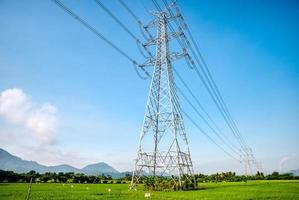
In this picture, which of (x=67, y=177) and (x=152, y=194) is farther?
(x=67, y=177)

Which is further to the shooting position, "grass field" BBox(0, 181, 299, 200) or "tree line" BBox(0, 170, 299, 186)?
"tree line" BBox(0, 170, 299, 186)

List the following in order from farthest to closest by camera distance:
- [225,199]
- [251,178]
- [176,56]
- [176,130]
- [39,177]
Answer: [251,178] → [39,177] → [176,56] → [176,130] → [225,199]

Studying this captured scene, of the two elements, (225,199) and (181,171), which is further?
(181,171)

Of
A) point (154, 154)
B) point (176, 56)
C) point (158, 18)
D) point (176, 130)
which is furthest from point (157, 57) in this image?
point (154, 154)

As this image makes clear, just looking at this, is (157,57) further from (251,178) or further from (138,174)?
(251,178)

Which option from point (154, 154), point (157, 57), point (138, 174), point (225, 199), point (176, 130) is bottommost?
point (225, 199)

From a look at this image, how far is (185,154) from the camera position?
36.2 metres

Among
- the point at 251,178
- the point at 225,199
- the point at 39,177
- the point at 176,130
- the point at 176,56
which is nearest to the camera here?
the point at 225,199

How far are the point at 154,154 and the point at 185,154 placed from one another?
4207mm

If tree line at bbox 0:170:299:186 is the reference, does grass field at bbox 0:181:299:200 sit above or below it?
below

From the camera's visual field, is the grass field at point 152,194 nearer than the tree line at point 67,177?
Yes

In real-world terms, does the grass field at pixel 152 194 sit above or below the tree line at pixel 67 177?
below

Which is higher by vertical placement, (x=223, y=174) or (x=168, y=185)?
(x=223, y=174)

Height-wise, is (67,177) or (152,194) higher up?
(67,177)
